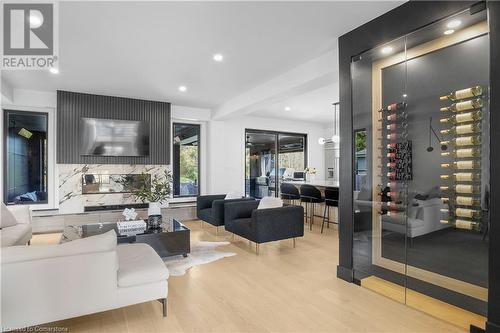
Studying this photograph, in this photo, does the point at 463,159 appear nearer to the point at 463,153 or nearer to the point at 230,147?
the point at 463,153

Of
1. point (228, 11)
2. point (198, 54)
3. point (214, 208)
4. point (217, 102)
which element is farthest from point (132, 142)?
point (228, 11)

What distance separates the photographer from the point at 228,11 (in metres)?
2.71

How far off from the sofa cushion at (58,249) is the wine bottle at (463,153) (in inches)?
119

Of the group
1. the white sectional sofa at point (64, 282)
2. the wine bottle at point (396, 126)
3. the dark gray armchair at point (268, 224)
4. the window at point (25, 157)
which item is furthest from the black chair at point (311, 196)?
the window at point (25, 157)

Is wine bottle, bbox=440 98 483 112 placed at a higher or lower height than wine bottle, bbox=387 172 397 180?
higher

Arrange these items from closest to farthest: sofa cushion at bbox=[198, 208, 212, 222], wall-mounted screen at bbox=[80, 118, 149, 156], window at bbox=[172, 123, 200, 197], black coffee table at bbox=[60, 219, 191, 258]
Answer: black coffee table at bbox=[60, 219, 191, 258] < sofa cushion at bbox=[198, 208, 212, 222] < wall-mounted screen at bbox=[80, 118, 149, 156] < window at bbox=[172, 123, 200, 197]

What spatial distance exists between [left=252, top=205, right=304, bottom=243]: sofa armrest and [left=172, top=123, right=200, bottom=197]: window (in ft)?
11.3

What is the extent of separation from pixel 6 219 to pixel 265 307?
12.8ft

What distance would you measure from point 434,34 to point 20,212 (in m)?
5.72

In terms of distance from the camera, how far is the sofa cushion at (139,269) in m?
2.25

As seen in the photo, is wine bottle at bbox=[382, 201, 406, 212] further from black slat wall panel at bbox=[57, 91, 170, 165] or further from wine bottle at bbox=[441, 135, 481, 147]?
black slat wall panel at bbox=[57, 91, 170, 165]

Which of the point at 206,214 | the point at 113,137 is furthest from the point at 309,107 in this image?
the point at 113,137

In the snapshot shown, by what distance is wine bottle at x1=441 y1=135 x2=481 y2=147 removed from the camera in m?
2.43

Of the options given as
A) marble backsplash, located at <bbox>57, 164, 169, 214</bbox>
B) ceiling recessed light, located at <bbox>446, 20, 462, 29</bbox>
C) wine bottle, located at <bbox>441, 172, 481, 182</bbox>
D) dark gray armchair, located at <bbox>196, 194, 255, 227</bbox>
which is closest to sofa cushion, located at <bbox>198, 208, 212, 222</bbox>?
dark gray armchair, located at <bbox>196, 194, 255, 227</bbox>
